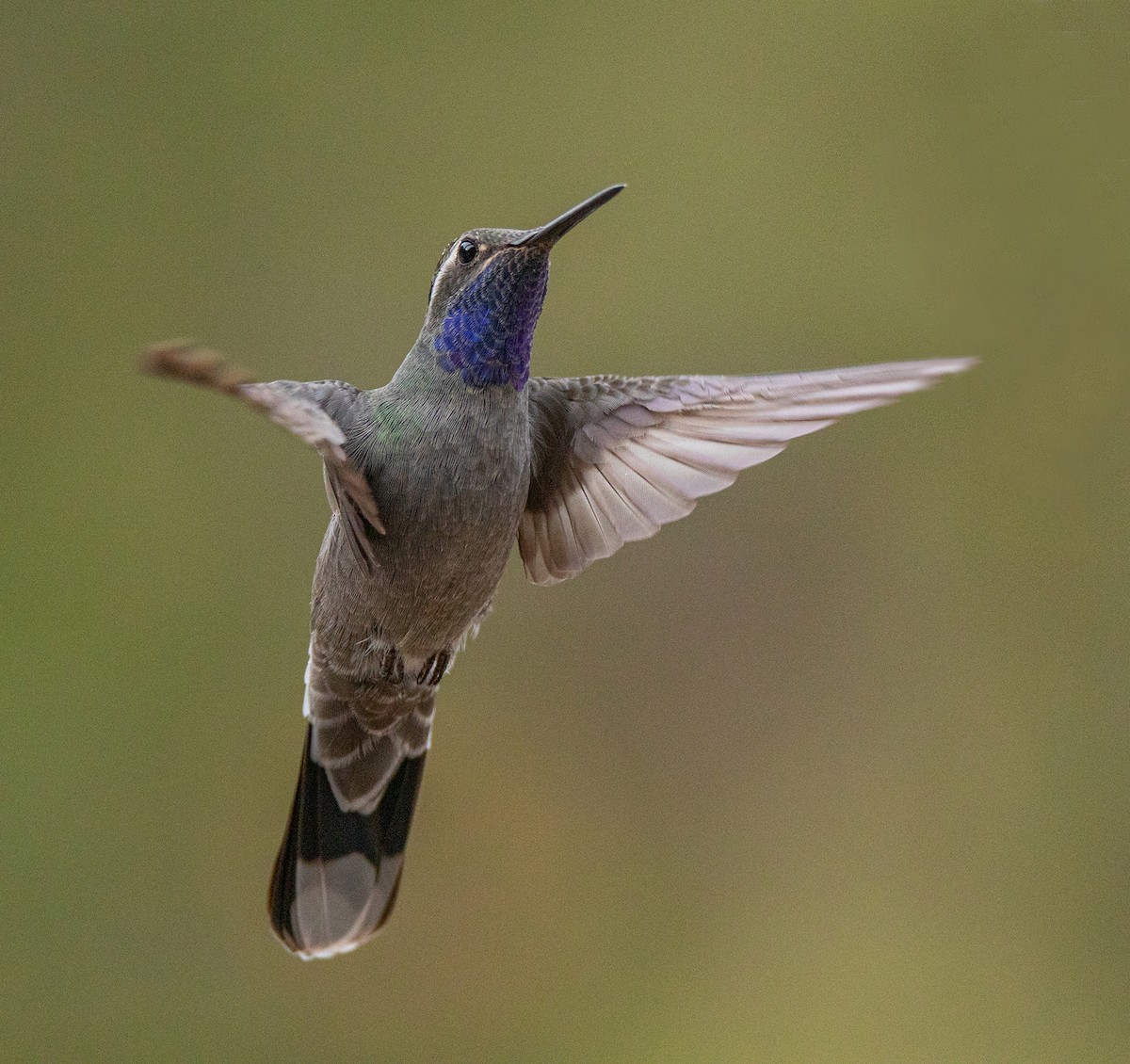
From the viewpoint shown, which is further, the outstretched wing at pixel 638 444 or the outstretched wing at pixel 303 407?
the outstretched wing at pixel 638 444

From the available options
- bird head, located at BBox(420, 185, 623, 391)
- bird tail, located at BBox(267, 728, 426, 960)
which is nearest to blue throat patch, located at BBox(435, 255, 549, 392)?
bird head, located at BBox(420, 185, 623, 391)

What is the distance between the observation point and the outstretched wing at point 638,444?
74 centimetres

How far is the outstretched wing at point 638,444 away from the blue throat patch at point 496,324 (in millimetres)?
87

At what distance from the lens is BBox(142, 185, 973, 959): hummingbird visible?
0.75m

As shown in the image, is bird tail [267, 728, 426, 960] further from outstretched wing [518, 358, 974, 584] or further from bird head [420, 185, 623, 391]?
bird head [420, 185, 623, 391]

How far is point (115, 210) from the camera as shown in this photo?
61.0 inches

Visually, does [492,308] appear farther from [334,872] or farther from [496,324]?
[334,872]

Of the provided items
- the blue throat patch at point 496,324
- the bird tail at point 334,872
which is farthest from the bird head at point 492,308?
the bird tail at point 334,872

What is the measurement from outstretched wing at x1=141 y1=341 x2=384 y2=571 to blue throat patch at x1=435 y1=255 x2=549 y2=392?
7 cm

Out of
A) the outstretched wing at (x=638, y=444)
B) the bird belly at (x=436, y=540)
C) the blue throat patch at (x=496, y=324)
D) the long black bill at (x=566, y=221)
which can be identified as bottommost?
the bird belly at (x=436, y=540)

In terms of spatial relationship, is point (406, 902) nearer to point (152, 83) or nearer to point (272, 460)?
point (272, 460)

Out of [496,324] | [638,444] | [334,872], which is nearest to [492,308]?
[496,324]

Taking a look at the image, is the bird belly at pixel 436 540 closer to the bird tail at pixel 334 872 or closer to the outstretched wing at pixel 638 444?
the outstretched wing at pixel 638 444

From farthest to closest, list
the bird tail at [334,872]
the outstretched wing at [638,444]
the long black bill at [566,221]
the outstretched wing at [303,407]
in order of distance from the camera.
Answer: the bird tail at [334,872]
the outstretched wing at [638,444]
the long black bill at [566,221]
the outstretched wing at [303,407]
